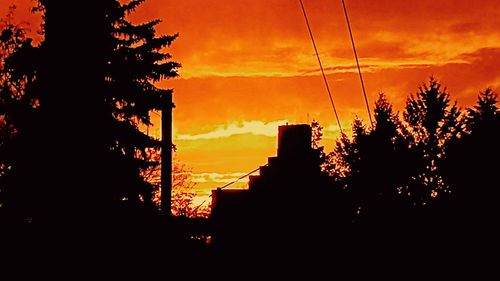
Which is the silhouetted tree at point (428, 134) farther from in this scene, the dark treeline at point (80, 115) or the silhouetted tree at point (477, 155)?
the dark treeline at point (80, 115)

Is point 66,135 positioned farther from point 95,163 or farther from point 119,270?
point 119,270

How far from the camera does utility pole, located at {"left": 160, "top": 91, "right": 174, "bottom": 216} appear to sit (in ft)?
40.6

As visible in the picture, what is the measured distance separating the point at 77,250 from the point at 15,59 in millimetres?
11619

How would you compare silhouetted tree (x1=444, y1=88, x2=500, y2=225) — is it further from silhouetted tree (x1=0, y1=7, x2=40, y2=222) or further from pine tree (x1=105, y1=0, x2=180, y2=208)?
silhouetted tree (x1=0, y1=7, x2=40, y2=222)

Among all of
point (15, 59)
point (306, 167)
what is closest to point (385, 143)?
point (15, 59)

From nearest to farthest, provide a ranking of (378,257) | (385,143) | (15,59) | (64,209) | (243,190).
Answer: (243,190), (378,257), (64,209), (15,59), (385,143)

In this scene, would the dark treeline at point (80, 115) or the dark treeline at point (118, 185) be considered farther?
the dark treeline at point (80, 115)

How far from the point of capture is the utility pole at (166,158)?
12.4 m

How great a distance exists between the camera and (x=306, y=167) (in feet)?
22.6

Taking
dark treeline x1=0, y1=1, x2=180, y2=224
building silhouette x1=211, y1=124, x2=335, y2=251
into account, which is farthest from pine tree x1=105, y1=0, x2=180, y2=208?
building silhouette x1=211, y1=124, x2=335, y2=251

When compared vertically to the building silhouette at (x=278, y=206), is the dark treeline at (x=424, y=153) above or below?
above

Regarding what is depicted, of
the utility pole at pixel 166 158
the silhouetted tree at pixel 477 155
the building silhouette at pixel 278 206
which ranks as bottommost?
the building silhouette at pixel 278 206

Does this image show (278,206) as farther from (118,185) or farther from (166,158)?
(118,185)

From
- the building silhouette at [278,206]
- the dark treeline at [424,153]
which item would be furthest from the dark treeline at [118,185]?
the dark treeline at [424,153]
